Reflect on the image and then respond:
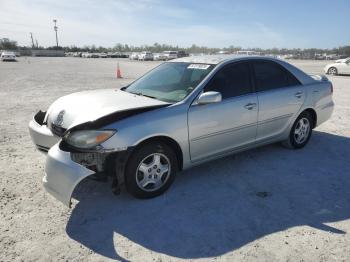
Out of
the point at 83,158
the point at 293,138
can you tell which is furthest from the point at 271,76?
the point at 83,158

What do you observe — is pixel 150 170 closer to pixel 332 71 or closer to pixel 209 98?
pixel 209 98

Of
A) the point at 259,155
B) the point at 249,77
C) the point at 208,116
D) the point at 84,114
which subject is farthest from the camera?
the point at 259,155

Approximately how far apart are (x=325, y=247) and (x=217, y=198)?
1.30m

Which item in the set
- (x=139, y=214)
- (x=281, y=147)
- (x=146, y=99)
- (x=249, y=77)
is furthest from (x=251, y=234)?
(x=281, y=147)

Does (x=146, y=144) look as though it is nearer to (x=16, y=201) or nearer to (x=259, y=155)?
(x=16, y=201)

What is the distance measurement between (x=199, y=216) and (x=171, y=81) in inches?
79.3

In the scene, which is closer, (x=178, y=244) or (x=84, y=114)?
(x=178, y=244)

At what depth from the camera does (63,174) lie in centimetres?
337

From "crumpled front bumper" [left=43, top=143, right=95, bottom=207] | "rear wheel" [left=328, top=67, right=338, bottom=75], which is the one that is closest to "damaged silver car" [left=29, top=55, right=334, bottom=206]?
"crumpled front bumper" [left=43, top=143, right=95, bottom=207]

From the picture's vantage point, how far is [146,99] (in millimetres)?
4270

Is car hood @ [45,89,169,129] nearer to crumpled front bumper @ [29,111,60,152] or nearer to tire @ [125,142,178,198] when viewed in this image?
crumpled front bumper @ [29,111,60,152]

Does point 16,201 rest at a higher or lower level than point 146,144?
lower

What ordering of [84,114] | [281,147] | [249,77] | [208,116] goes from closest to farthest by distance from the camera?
1. [84,114]
2. [208,116]
3. [249,77]
4. [281,147]

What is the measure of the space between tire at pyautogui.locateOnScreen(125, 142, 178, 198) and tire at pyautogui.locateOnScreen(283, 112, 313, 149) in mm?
2495
